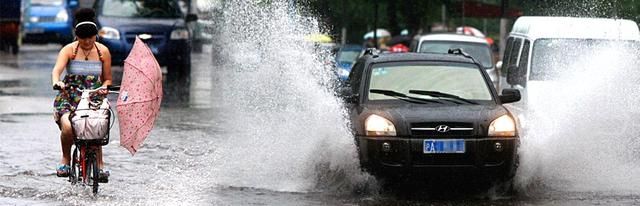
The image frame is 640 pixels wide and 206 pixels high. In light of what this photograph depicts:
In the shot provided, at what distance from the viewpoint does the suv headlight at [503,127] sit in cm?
1190

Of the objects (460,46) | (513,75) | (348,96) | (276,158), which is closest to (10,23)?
(460,46)

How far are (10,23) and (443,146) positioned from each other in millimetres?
27717

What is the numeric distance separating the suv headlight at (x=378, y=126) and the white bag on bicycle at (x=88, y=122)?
2.10 metres

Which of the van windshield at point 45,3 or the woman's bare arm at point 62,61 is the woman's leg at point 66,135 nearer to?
the woman's bare arm at point 62,61

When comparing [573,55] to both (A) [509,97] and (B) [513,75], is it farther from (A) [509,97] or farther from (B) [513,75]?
(A) [509,97]

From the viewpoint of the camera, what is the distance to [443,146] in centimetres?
1174

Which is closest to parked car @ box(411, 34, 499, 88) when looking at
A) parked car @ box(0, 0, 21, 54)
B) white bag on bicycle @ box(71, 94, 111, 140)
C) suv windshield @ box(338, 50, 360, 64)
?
suv windshield @ box(338, 50, 360, 64)

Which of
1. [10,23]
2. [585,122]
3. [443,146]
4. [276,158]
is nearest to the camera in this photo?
[443,146]

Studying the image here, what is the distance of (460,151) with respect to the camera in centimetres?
1177

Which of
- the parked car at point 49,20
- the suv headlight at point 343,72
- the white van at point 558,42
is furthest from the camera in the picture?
the parked car at point 49,20

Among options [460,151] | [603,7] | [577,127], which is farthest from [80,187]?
[603,7]

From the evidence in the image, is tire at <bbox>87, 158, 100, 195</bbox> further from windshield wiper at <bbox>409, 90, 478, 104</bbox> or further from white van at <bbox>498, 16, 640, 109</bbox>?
white van at <bbox>498, 16, 640, 109</bbox>

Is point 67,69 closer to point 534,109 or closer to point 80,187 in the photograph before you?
point 80,187

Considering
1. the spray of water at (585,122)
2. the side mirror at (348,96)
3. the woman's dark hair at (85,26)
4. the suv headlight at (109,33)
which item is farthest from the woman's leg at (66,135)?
the suv headlight at (109,33)
